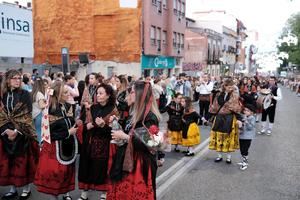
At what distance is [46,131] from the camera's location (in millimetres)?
5059

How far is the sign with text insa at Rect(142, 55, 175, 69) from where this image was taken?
28.8 meters

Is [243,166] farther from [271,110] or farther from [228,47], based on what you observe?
[228,47]

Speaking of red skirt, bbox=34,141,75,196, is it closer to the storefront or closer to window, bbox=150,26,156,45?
the storefront

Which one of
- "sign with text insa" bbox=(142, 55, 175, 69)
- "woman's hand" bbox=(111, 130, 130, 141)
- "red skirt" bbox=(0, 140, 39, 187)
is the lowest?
"red skirt" bbox=(0, 140, 39, 187)

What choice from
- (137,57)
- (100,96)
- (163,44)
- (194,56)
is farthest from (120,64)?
(100,96)

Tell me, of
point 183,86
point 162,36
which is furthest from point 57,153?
point 162,36

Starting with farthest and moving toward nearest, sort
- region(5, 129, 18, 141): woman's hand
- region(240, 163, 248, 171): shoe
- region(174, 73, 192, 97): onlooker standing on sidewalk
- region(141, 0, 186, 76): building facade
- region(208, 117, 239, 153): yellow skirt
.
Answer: region(141, 0, 186, 76): building facade
region(174, 73, 192, 97): onlooker standing on sidewalk
region(208, 117, 239, 153): yellow skirt
region(240, 163, 248, 171): shoe
region(5, 129, 18, 141): woman's hand

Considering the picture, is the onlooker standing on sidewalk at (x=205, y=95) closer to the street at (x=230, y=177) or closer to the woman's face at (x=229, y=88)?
the street at (x=230, y=177)

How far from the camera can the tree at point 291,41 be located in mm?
65619

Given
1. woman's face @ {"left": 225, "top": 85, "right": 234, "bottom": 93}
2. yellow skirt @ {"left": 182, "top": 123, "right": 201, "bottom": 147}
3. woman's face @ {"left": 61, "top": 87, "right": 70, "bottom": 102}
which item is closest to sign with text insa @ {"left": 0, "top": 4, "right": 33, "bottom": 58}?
yellow skirt @ {"left": 182, "top": 123, "right": 201, "bottom": 147}

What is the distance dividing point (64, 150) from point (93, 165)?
47 centimetres

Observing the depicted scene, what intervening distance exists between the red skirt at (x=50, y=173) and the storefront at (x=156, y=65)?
2326 cm

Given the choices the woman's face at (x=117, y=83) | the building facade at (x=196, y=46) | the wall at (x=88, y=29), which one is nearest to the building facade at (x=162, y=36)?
the wall at (x=88, y=29)

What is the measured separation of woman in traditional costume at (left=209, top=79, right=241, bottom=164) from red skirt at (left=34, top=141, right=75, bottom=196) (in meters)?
4.08
